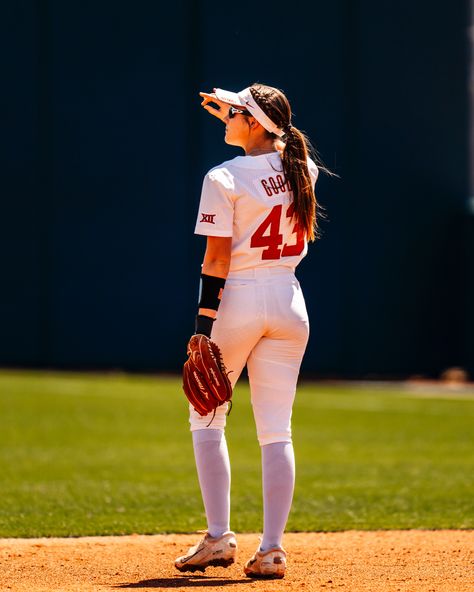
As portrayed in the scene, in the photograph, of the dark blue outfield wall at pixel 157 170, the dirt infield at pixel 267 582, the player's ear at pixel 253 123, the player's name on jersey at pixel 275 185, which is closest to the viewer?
the dirt infield at pixel 267 582

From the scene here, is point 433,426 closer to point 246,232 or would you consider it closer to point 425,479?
point 425,479

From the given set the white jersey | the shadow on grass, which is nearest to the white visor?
the white jersey

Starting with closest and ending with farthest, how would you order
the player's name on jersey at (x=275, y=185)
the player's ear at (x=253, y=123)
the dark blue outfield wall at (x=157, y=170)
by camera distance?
the player's name on jersey at (x=275, y=185) → the player's ear at (x=253, y=123) → the dark blue outfield wall at (x=157, y=170)

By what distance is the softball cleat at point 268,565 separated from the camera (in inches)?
181

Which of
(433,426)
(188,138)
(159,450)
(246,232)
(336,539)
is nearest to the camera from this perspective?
(246,232)

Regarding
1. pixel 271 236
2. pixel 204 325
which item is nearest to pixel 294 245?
pixel 271 236

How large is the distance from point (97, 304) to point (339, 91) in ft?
20.3

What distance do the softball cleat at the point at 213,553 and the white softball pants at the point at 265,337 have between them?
0.44 m

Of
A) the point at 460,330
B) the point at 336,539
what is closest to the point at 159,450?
the point at 336,539

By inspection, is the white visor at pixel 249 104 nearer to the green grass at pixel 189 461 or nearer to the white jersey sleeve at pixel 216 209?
the white jersey sleeve at pixel 216 209

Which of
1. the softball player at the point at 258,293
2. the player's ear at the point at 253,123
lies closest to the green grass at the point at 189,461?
the softball player at the point at 258,293

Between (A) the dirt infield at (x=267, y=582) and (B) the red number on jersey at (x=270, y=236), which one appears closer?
(A) the dirt infield at (x=267, y=582)

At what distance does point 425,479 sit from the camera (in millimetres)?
9094

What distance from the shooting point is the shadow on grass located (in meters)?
4.52
